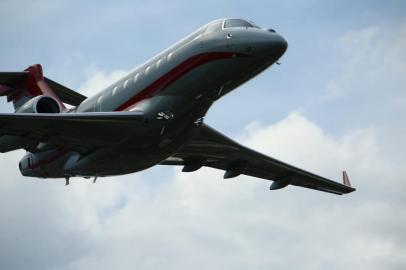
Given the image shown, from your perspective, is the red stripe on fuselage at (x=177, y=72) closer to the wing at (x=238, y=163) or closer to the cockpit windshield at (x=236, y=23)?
the cockpit windshield at (x=236, y=23)

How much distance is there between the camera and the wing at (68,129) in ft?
111

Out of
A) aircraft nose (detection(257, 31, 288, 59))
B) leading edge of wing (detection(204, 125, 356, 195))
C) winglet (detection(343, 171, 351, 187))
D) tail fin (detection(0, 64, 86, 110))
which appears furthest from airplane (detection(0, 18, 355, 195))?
winglet (detection(343, 171, 351, 187))

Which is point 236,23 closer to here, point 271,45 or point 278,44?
point 271,45

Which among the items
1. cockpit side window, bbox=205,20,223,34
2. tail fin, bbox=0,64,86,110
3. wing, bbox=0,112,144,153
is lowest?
wing, bbox=0,112,144,153

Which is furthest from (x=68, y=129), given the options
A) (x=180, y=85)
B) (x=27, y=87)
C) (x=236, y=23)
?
(x=236, y=23)

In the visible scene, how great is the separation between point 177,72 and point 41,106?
8088 millimetres

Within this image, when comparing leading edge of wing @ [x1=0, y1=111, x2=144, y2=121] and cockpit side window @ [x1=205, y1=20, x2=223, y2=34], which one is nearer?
cockpit side window @ [x1=205, y1=20, x2=223, y2=34]

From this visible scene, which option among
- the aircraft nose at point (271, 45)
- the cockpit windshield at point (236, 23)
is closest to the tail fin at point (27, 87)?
the cockpit windshield at point (236, 23)

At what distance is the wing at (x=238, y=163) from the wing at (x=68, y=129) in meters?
5.46

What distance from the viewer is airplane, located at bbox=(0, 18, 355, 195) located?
32.6 meters

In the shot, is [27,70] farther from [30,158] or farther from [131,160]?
[131,160]

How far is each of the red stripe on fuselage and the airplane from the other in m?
0.04

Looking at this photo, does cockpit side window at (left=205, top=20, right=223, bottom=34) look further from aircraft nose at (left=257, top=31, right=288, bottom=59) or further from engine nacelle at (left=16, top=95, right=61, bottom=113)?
engine nacelle at (left=16, top=95, right=61, bottom=113)

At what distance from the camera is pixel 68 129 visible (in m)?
35.3
